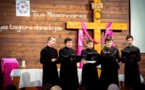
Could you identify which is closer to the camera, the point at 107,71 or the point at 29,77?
the point at 107,71

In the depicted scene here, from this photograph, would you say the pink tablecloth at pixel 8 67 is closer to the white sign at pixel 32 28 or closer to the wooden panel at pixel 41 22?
the wooden panel at pixel 41 22

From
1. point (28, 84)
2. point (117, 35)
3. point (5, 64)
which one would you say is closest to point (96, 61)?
point (28, 84)

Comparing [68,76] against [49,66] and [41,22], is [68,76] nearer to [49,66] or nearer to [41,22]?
[49,66]

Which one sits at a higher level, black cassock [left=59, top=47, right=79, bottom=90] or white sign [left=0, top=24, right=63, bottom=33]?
white sign [left=0, top=24, right=63, bottom=33]

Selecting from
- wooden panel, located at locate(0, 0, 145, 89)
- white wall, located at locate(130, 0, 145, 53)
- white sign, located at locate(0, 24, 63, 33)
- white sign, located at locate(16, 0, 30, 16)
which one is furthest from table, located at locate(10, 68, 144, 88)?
white wall, located at locate(130, 0, 145, 53)

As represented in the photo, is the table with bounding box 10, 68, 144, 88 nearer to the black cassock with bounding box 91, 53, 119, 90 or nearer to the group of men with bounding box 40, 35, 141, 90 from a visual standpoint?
the group of men with bounding box 40, 35, 141, 90

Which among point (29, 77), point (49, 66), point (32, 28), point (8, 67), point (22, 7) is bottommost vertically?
point (29, 77)

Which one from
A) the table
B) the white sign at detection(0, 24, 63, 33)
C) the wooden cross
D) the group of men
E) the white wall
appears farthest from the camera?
the white wall

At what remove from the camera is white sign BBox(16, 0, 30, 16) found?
735cm

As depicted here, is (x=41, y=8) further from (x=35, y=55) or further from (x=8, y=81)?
(x=8, y=81)

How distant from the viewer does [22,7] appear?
7.38 meters

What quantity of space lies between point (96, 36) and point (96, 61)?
2513 millimetres

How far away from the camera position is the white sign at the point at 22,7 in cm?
735

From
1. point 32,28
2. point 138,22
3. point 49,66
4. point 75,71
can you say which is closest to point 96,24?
point 138,22
